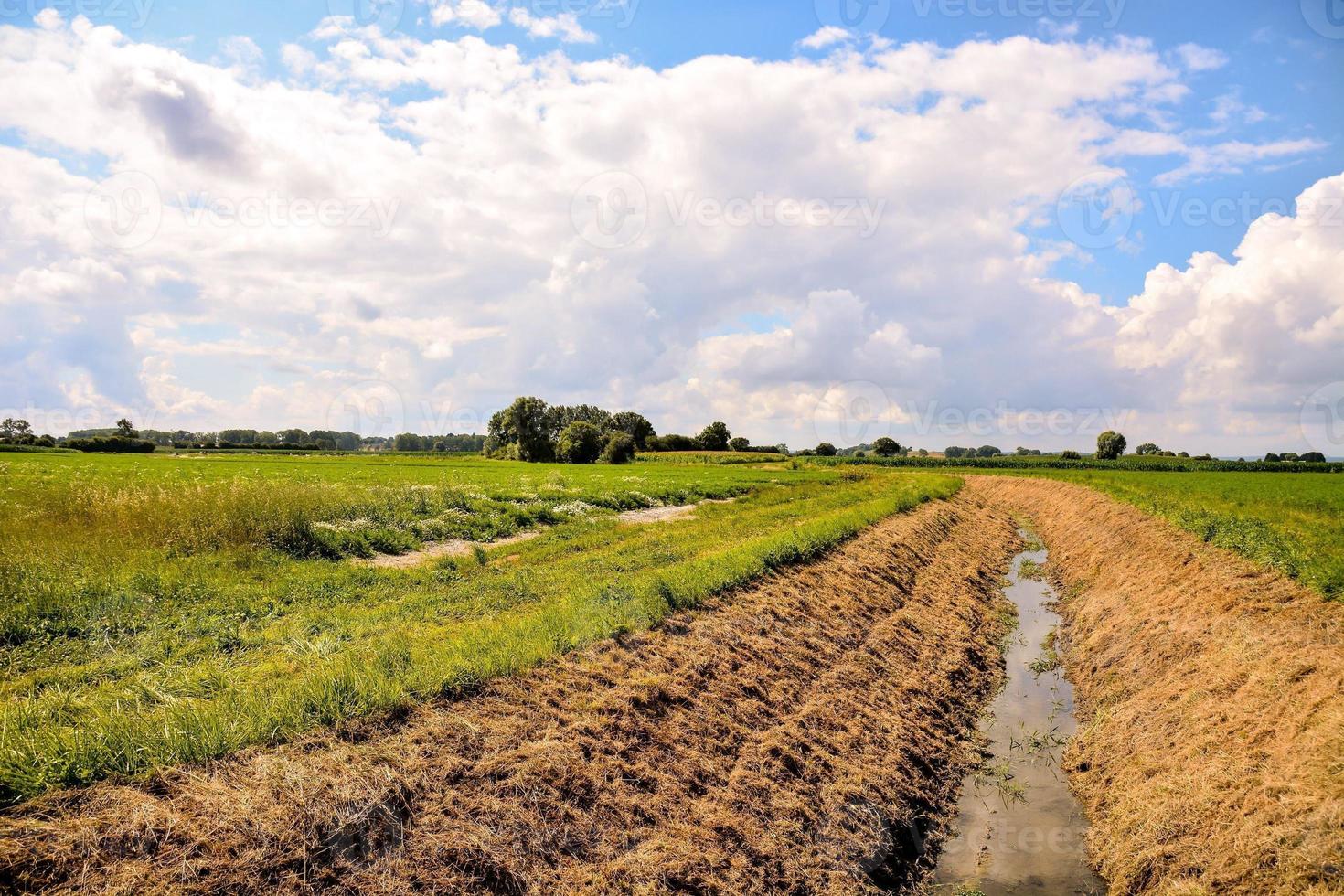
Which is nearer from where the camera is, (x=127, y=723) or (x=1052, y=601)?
→ (x=127, y=723)

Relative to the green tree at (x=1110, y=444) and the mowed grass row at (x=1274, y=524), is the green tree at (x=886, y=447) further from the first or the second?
the mowed grass row at (x=1274, y=524)

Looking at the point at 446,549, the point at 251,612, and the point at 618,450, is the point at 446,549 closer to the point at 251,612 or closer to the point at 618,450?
the point at 251,612

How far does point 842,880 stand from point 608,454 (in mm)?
86359

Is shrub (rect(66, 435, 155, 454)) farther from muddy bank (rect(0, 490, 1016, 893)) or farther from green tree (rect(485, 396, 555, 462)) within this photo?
muddy bank (rect(0, 490, 1016, 893))

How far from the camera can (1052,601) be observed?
21703mm

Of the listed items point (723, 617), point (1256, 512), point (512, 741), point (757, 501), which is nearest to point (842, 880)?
point (512, 741)

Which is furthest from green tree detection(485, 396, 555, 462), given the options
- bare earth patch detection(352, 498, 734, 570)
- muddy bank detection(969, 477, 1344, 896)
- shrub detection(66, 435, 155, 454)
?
muddy bank detection(969, 477, 1344, 896)

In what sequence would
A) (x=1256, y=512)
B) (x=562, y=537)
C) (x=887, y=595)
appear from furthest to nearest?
1. (x=1256, y=512)
2. (x=562, y=537)
3. (x=887, y=595)

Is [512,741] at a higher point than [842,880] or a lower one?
higher

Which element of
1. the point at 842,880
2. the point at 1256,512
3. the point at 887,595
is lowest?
the point at 842,880

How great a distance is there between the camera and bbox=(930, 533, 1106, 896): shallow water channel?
8125mm

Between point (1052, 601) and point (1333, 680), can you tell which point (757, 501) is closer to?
point (1052, 601)

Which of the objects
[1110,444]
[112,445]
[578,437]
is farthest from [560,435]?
[1110,444]

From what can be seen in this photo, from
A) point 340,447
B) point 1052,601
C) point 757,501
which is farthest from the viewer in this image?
point 340,447
